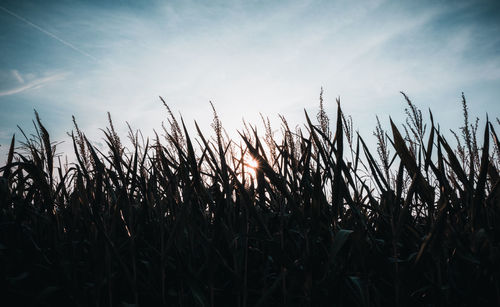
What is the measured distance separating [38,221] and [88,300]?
0.66 meters

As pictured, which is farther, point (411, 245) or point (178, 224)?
point (411, 245)

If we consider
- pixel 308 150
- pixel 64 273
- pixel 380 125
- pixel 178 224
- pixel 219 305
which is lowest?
pixel 219 305

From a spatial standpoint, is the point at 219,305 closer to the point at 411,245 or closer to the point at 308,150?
the point at 308,150

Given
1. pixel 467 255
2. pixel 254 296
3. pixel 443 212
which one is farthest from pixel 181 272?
pixel 467 255

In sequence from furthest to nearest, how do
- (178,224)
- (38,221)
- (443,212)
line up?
(38,221) < (178,224) < (443,212)

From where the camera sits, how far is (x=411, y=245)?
41.3 inches

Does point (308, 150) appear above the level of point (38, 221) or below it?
above

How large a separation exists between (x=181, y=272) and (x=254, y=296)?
0.37 meters

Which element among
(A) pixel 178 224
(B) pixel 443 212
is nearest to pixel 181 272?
(A) pixel 178 224

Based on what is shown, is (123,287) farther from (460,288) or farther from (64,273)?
(460,288)

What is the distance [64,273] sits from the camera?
99 cm

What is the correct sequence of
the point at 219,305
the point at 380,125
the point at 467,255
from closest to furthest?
the point at 467,255, the point at 219,305, the point at 380,125

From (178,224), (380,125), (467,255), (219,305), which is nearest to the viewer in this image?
(467,255)

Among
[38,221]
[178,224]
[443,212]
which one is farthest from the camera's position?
[38,221]
